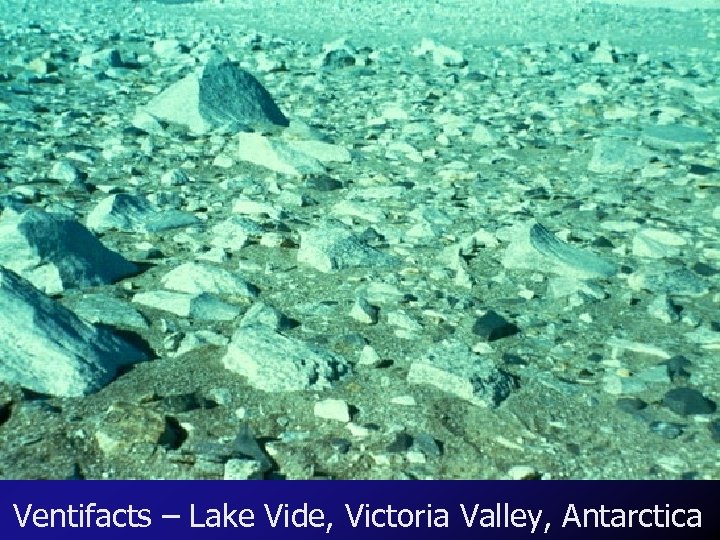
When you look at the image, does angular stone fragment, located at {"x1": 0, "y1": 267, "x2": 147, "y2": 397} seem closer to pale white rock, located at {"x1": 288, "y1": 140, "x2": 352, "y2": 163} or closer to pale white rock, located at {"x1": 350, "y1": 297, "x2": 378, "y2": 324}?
pale white rock, located at {"x1": 350, "y1": 297, "x2": 378, "y2": 324}

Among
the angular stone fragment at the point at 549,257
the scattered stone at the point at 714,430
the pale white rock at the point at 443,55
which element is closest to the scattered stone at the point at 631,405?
the scattered stone at the point at 714,430

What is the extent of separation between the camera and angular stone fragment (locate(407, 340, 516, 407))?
2.25 metres

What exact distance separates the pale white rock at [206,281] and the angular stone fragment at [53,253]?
204 millimetres

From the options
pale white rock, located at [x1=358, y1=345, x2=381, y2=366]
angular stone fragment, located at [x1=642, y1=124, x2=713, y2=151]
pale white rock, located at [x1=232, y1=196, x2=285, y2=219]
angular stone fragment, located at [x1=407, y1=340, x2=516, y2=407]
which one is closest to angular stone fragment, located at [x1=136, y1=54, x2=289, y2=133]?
pale white rock, located at [x1=232, y1=196, x2=285, y2=219]

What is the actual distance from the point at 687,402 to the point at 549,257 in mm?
996

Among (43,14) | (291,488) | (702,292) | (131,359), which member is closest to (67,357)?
(131,359)

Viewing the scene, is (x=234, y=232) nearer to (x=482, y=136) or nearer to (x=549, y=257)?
(x=549, y=257)

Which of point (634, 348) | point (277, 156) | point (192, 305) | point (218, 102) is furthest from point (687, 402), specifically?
point (218, 102)

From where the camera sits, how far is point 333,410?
214 cm

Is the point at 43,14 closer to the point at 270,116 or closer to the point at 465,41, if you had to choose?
the point at 465,41

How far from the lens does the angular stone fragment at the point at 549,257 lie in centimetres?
310

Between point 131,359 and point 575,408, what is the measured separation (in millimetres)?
1192

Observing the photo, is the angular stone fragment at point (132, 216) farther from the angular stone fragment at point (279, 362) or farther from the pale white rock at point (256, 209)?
the angular stone fragment at point (279, 362)

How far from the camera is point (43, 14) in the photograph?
11.8 meters
